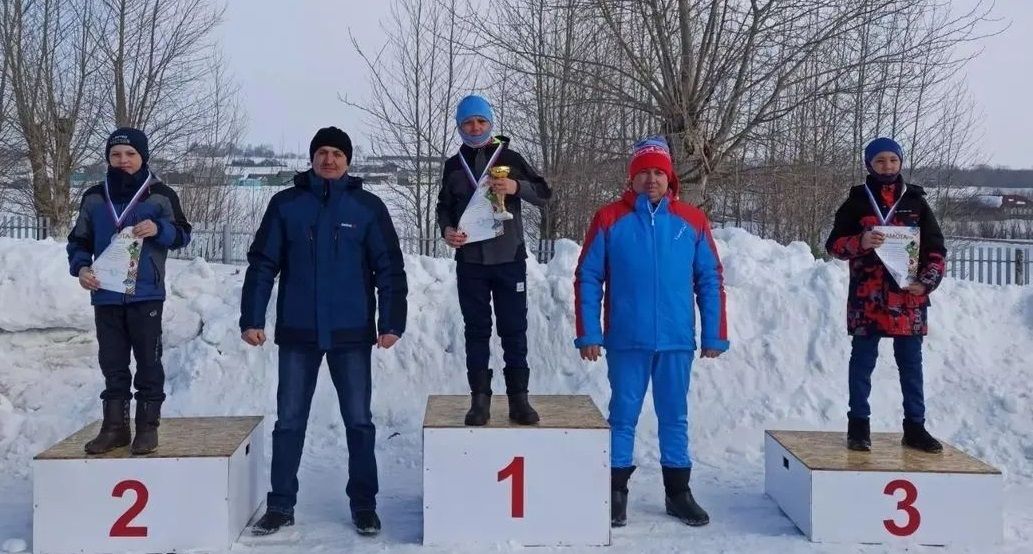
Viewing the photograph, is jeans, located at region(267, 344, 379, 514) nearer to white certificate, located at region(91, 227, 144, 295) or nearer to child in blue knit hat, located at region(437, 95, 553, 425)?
child in blue knit hat, located at region(437, 95, 553, 425)

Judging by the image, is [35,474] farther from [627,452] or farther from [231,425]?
[627,452]

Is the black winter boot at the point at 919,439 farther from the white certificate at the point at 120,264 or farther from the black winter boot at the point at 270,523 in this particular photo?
the white certificate at the point at 120,264

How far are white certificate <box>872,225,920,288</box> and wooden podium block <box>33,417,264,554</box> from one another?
346cm

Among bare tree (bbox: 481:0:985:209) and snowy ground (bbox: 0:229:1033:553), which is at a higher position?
bare tree (bbox: 481:0:985:209)

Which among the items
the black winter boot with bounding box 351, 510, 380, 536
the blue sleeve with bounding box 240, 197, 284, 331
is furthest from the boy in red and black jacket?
the blue sleeve with bounding box 240, 197, 284, 331

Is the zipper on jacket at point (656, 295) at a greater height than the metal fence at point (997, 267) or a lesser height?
lesser

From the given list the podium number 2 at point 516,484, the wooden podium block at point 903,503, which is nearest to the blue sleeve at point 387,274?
the podium number 2 at point 516,484

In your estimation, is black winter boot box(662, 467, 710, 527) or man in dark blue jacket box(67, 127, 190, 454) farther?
black winter boot box(662, 467, 710, 527)

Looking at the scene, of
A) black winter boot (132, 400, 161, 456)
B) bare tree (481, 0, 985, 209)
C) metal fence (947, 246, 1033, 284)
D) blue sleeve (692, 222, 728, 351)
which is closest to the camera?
black winter boot (132, 400, 161, 456)

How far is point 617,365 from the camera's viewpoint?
4.41 meters

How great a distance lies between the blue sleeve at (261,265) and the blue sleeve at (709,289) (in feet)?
7.02

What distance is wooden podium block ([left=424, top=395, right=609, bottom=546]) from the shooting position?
412 cm

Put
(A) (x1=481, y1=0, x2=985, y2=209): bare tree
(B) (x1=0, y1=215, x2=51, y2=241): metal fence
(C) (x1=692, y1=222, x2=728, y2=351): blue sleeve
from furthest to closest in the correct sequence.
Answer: (B) (x1=0, y1=215, x2=51, y2=241): metal fence
(A) (x1=481, y1=0, x2=985, y2=209): bare tree
(C) (x1=692, y1=222, x2=728, y2=351): blue sleeve

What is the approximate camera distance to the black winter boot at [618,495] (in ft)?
14.4
